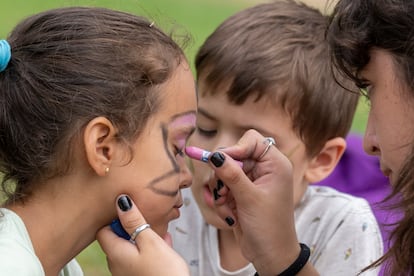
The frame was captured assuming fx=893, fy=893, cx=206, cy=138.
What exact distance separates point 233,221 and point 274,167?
0.81 feet

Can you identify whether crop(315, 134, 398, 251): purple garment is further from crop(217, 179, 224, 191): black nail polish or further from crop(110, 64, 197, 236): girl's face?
crop(110, 64, 197, 236): girl's face

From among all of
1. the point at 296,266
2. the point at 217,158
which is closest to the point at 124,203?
the point at 217,158

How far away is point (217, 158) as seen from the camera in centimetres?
283

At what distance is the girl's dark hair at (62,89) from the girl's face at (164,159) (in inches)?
2.0

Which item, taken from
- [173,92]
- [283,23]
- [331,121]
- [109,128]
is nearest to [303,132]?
[331,121]

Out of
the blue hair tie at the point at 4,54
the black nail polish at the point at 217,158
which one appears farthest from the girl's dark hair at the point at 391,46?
the blue hair tie at the point at 4,54

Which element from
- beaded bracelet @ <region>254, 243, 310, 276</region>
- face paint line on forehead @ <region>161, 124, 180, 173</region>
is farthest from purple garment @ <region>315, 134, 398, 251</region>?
face paint line on forehead @ <region>161, 124, 180, 173</region>

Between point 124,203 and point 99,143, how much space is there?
0.64ft

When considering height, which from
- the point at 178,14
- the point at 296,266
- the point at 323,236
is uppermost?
the point at 296,266

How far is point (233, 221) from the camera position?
3.11 m

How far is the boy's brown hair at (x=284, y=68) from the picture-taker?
11.2ft

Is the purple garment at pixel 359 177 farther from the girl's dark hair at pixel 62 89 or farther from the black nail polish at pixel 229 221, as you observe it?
the girl's dark hair at pixel 62 89

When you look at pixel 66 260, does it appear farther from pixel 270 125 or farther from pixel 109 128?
pixel 270 125

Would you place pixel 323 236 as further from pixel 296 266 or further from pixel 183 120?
pixel 183 120
